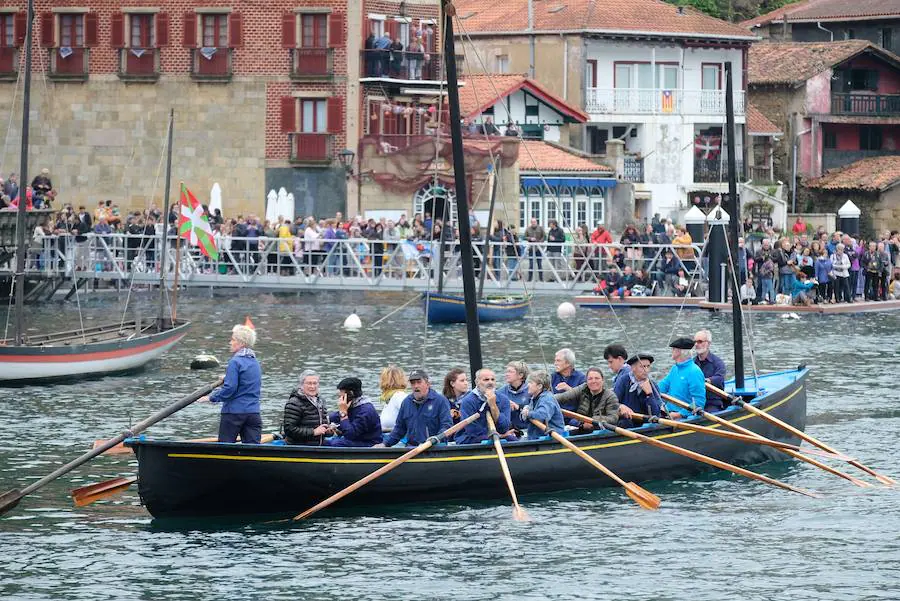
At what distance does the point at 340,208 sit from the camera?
6366cm

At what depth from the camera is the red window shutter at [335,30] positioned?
63.2m

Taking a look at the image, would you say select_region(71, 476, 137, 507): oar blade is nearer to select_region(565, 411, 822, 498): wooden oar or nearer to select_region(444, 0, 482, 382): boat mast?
select_region(444, 0, 482, 382): boat mast

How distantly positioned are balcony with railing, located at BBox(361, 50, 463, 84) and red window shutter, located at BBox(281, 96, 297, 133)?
260 cm

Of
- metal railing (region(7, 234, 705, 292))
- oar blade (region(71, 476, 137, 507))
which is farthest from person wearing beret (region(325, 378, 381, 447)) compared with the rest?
metal railing (region(7, 234, 705, 292))

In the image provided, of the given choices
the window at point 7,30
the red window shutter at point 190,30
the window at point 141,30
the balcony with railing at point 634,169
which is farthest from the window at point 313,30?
the balcony with railing at point 634,169

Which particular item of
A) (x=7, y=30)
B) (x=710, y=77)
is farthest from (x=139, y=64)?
(x=710, y=77)

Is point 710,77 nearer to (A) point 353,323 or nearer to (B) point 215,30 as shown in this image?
(B) point 215,30

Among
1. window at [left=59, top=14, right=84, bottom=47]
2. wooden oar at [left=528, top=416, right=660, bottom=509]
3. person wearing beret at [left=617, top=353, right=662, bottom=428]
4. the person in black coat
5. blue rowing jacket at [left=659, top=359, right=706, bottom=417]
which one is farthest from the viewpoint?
window at [left=59, top=14, right=84, bottom=47]

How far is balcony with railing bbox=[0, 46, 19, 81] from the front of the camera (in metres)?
64.9

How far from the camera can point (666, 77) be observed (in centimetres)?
7950

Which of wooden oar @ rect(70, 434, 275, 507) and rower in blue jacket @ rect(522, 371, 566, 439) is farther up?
rower in blue jacket @ rect(522, 371, 566, 439)

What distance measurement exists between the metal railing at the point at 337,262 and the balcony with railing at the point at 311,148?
8.55 meters

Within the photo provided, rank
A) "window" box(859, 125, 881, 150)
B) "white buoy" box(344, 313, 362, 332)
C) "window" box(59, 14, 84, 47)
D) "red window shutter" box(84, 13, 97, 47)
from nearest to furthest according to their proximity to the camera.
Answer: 1. "white buoy" box(344, 313, 362, 332)
2. "red window shutter" box(84, 13, 97, 47)
3. "window" box(59, 14, 84, 47)
4. "window" box(859, 125, 881, 150)

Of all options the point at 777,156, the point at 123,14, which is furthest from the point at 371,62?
the point at 777,156
